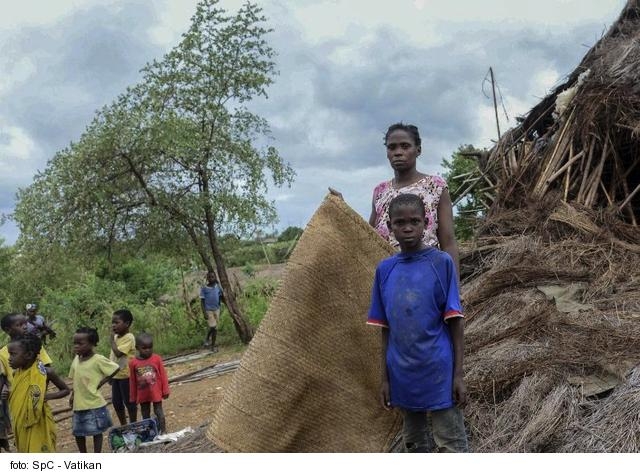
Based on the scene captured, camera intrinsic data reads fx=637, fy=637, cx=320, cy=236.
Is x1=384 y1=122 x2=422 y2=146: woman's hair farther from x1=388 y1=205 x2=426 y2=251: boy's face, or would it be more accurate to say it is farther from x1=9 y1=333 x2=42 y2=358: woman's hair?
x1=9 y1=333 x2=42 y2=358: woman's hair

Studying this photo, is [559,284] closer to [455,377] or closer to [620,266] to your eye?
[620,266]

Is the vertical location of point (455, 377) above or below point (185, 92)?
below

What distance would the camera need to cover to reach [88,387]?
15.3 ft

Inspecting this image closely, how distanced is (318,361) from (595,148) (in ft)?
18.2

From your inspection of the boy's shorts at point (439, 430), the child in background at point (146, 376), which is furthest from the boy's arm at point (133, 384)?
the boy's shorts at point (439, 430)

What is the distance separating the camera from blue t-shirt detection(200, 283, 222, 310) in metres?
11.7

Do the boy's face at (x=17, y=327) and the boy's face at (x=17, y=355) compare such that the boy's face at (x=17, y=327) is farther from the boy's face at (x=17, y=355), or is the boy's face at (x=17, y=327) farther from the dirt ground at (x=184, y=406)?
the dirt ground at (x=184, y=406)

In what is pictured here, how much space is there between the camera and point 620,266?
5.25 meters

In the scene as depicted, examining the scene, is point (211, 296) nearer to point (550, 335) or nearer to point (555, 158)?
point (555, 158)

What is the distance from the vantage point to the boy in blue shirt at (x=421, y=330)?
233cm

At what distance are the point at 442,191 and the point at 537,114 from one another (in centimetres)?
664

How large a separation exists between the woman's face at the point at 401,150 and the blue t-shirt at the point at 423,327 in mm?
527
